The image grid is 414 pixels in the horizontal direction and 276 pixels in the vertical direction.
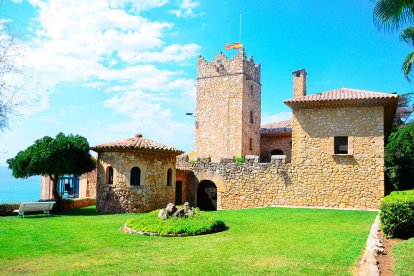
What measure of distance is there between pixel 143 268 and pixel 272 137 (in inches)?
1111

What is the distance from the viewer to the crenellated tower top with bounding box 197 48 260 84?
3306 cm

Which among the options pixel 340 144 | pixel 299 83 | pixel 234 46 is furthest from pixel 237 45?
pixel 340 144

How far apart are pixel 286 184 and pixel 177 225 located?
10.4 m

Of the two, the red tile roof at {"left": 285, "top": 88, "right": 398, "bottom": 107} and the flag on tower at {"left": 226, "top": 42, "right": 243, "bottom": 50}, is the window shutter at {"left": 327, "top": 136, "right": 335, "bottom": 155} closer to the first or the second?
the red tile roof at {"left": 285, "top": 88, "right": 398, "bottom": 107}

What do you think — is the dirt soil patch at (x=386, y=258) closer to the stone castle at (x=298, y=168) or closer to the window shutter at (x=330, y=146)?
the stone castle at (x=298, y=168)

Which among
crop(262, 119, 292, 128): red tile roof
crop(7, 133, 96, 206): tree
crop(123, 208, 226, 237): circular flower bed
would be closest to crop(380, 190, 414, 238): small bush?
crop(123, 208, 226, 237): circular flower bed

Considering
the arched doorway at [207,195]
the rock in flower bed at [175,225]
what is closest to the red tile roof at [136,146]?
the arched doorway at [207,195]

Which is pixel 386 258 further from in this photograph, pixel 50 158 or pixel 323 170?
pixel 50 158

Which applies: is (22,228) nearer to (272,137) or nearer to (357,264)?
(357,264)

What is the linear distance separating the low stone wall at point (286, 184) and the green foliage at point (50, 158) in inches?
275

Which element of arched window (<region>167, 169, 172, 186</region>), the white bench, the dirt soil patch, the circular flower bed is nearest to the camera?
the dirt soil patch

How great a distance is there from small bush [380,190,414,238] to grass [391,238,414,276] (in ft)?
3.01

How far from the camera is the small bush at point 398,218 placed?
961cm

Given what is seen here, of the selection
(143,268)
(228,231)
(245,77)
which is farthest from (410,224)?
(245,77)
